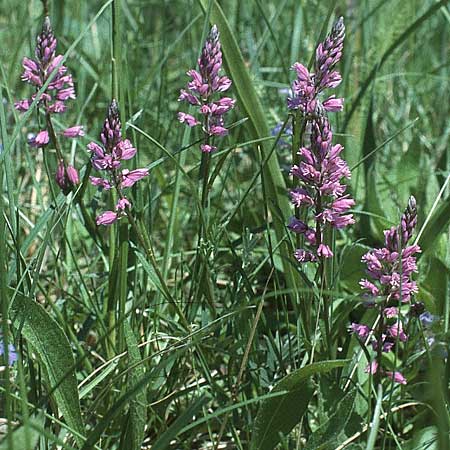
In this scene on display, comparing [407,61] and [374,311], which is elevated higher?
[407,61]

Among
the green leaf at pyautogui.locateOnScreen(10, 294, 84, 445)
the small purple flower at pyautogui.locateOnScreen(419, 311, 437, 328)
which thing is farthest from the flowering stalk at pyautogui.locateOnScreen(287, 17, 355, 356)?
the green leaf at pyautogui.locateOnScreen(10, 294, 84, 445)

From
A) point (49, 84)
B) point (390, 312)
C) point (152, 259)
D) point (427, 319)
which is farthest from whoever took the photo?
point (427, 319)

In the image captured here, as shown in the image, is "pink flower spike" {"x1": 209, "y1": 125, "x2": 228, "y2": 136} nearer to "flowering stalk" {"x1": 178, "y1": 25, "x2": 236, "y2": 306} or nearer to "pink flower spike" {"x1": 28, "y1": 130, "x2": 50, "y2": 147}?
"flowering stalk" {"x1": 178, "y1": 25, "x2": 236, "y2": 306}

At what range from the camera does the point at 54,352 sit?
5.52ft

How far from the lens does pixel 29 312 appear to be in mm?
1668

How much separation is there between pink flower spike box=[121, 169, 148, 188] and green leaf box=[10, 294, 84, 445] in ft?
1.01

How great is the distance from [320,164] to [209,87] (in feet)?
1.09

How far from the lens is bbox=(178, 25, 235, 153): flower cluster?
5.71 feet

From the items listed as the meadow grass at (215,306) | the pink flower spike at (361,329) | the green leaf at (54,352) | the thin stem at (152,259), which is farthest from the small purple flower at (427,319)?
the green leaf at (54,352)

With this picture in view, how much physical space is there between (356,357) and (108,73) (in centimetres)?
207

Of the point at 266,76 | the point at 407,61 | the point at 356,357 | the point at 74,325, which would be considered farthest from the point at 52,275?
the point at 407,61

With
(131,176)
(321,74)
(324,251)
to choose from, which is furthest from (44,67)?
(324,251)

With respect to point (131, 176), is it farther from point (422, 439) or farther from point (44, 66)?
point (422, 439)

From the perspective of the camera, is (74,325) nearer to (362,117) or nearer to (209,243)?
(209,243)
